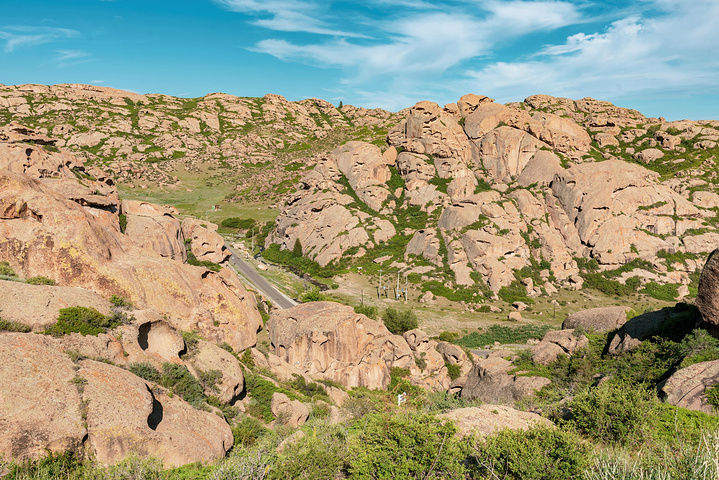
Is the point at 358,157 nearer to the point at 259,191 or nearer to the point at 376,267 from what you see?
Result: the point at 376,267

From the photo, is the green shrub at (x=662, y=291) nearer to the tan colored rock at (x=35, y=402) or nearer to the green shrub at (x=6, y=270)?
the tan colored rock at (x=35, y=402)

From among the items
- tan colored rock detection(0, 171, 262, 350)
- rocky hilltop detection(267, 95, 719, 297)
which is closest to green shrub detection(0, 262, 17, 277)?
tan colored rock detection(0, 171, 262, 350)

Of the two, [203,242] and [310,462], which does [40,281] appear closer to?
[310,462]

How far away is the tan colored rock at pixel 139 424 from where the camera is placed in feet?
45.0

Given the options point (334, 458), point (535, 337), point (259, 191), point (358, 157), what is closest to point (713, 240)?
point (535, 337)

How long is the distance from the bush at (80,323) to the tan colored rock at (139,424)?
2.60 m

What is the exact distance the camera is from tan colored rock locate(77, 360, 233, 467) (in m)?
13.7

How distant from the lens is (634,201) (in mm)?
98812

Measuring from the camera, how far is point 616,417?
18500 millimetres

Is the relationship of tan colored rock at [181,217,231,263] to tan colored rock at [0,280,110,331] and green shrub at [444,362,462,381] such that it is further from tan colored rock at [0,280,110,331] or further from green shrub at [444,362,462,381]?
green shrub at [444,362,462,381]

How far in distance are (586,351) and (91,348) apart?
41533 millimetres

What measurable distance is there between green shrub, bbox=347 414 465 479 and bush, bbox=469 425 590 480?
107cm

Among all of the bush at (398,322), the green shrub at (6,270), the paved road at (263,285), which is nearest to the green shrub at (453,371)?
the bush at (398,322)

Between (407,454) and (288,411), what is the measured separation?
1156cm
